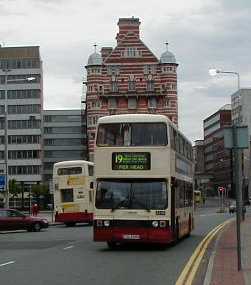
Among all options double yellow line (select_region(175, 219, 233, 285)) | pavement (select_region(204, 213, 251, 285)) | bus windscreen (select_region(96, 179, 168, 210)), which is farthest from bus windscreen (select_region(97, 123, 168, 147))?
pavement (select_region(204, 213, 251, 285))

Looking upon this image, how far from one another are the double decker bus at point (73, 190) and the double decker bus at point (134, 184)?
64.6ft

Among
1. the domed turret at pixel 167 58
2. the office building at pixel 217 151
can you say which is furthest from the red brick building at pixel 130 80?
the office building at pixel 217 151

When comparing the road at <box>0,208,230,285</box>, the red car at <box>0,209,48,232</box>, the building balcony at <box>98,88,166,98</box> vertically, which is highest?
the building balcony at <box>98,88,166,98</box>

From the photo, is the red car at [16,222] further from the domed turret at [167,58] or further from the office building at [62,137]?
the office building at [62,137]

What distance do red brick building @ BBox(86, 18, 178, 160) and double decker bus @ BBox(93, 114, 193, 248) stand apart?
92938mm

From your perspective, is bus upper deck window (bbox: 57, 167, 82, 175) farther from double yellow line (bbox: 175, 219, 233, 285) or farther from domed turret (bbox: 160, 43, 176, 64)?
domed turret (bbox: 160, 43, 176, 64)

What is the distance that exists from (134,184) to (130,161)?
2.49ft

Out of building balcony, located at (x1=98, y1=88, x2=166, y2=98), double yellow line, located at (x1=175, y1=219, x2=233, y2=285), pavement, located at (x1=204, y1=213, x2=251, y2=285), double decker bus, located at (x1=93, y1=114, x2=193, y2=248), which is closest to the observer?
pavement, located at (x1=204, y1=213, x2=251, y2=285)

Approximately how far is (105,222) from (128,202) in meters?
0.97

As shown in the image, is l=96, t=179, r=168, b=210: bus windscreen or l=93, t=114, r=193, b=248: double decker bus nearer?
l=93, t=114, r=193, b=248: double decker bus

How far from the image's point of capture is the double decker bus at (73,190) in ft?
143

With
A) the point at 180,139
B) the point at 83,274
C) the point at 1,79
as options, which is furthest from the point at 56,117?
the point at 83,274

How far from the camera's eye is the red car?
39.5 metres

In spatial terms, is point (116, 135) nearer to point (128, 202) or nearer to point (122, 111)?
point (128, 202)
